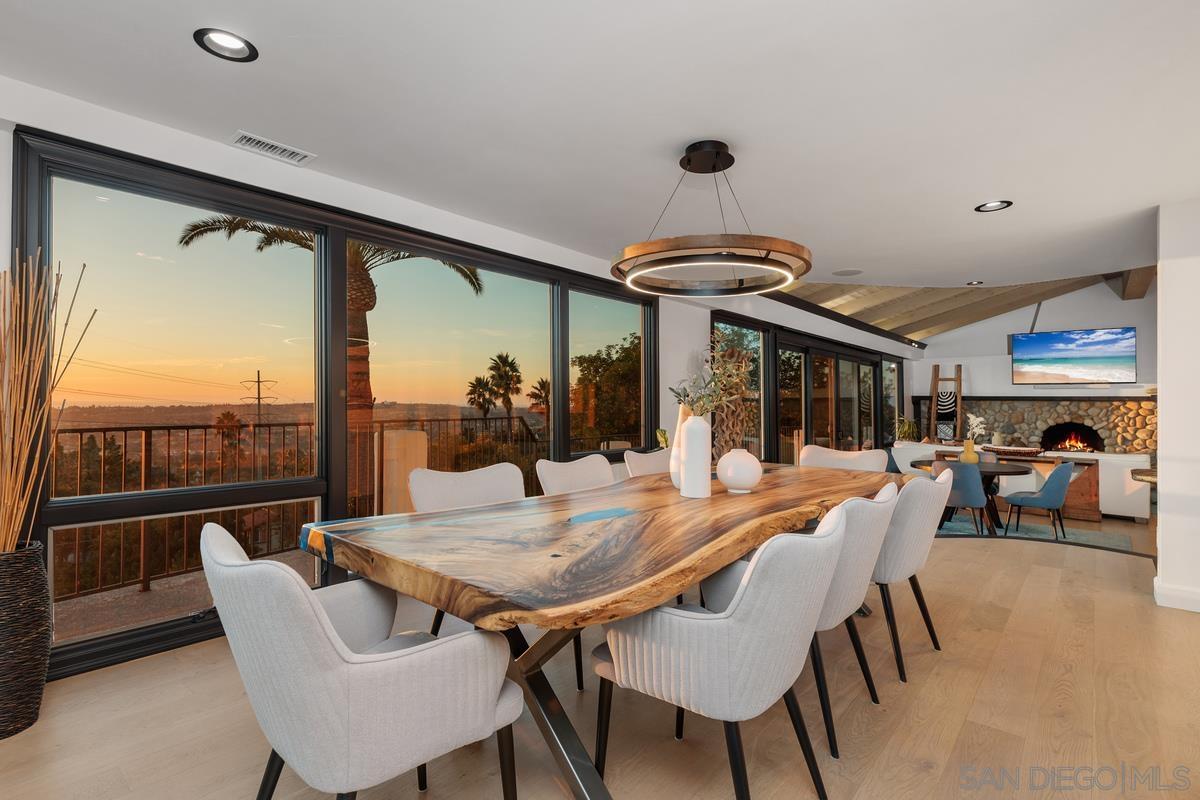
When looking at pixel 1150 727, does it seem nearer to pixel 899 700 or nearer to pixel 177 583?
pixel 899 700

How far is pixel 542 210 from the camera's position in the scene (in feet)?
12.5

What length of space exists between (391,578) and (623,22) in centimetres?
180

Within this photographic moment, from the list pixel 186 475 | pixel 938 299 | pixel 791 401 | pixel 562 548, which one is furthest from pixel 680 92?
pixel 938 299

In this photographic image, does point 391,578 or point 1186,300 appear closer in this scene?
→ point 391,578

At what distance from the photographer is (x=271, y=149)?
294 centimetres

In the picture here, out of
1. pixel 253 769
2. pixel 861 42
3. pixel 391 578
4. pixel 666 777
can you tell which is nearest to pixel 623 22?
pixel 861 42

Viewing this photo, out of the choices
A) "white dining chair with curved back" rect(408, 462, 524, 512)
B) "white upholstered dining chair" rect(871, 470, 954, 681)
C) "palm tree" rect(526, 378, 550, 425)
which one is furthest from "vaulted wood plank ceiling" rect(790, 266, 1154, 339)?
"white dining chair with curved back" rect(408, 462, 524, 512)

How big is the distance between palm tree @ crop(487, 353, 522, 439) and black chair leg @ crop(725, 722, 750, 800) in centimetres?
307

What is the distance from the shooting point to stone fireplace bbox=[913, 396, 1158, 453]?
885 cm

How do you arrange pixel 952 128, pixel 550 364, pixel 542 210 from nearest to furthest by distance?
1. pixel 952 128
2. pixel 542 210
3. pixel 550 364

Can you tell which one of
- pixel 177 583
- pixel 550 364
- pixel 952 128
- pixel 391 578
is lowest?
pixel 177 583

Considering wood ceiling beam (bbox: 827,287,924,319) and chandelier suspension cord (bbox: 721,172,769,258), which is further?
wood ceiling beam (bbox: 827,287,924,319)

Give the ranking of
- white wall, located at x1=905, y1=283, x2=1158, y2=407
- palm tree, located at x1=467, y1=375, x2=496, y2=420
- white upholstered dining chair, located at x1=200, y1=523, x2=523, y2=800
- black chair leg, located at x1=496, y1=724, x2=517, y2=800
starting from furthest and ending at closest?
white wall, located at x1=905, y1=283, x2=1158, y2=407 → palm tree, located at x1=467, y1=375, x2=496, y2=420 → black chair leg, located at x1=496, y1=724, x2=517, y2=800 → white upholstered dining chair, located at x1=200, y1=523, x2=523, y2=800

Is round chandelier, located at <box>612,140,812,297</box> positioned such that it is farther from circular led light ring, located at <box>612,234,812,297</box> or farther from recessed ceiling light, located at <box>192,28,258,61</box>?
recessed ceiling light, located at <box>192,28,258,61</box>
